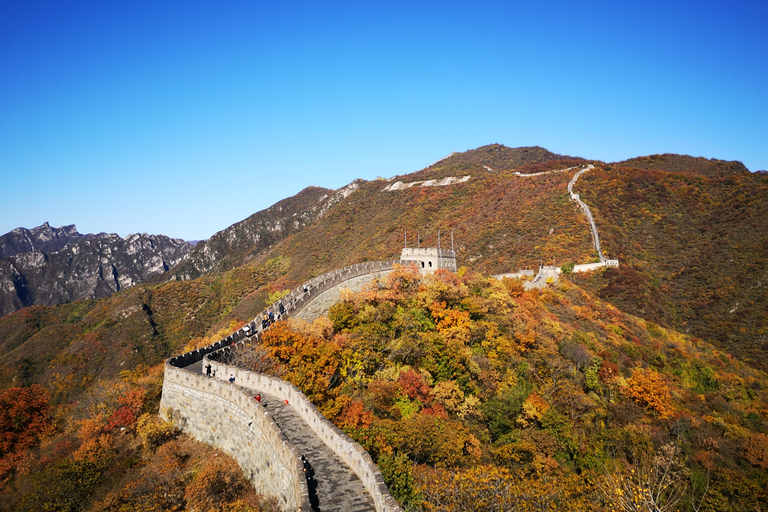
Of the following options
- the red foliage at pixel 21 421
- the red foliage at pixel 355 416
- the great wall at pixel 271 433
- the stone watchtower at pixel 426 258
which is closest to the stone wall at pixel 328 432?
the great wall at pixel 271 433

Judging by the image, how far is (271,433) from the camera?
13.0m

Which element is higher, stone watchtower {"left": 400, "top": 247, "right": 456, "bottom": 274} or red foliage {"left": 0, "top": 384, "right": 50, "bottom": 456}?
stone watchtower {"left": 400, "top": 247, "right": 456, "bottom": 274}

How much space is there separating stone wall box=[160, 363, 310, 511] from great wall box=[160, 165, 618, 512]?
0.02 m

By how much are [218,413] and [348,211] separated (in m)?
103

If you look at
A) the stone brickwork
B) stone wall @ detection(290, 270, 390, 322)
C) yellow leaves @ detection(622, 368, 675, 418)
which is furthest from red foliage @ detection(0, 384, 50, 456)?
the stone brickwork

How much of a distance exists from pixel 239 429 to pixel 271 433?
3176 mm

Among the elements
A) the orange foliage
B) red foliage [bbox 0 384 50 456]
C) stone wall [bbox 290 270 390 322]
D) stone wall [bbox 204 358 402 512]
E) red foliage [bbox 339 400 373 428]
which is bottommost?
the orange foliage

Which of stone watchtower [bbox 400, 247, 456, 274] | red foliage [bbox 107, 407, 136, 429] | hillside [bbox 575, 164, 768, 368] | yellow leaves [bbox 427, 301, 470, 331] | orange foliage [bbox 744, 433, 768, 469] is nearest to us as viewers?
red foliage [bbox 107, 407, 136, 429]

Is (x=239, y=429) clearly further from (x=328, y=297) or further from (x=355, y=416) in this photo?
(x=328, y=297)

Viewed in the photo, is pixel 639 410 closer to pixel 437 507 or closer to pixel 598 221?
pixel 437 507

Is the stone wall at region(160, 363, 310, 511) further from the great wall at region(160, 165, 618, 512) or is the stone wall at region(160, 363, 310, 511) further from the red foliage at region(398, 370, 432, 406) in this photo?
the red foliage at region(398, 370, 432, 406)

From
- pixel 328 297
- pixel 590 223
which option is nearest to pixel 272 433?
pixel 328 297

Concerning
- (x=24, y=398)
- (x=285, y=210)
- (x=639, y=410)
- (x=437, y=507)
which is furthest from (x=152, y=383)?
(x=285, y=210)

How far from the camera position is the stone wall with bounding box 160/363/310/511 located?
37.3ft
